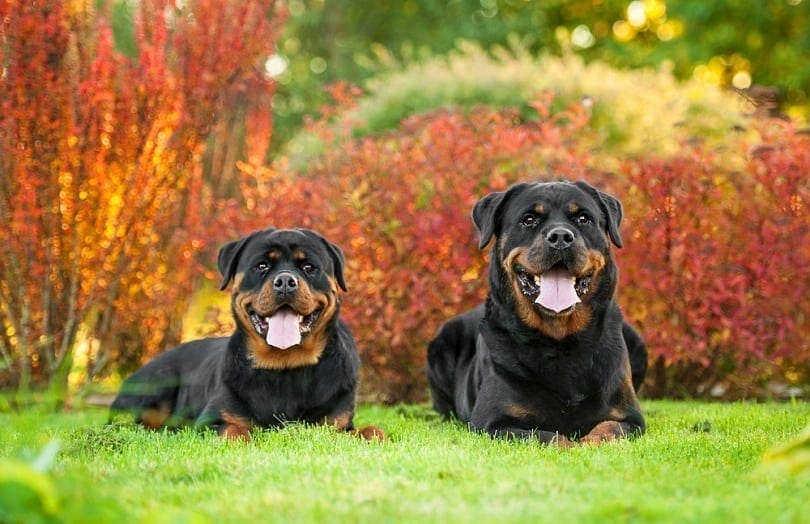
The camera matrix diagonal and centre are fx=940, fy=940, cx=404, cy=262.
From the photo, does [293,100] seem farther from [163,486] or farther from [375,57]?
[163,486]

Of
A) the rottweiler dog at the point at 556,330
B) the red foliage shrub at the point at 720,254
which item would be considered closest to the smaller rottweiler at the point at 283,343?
the rottweiler dog at the point at 556,330

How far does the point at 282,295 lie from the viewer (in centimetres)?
498

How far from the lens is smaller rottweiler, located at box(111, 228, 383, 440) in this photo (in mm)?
5082

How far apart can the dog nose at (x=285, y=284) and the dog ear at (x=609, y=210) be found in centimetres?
162

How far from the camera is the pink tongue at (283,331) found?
507 cm

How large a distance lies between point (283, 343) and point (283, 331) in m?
0.07

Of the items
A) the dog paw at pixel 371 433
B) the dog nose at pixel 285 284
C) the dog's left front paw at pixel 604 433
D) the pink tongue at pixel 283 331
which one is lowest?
the dog paw at pixel 371 433

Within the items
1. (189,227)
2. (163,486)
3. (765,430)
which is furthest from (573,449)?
(189,227)

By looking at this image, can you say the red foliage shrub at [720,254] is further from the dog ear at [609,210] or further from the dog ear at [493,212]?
the dog ear at [493,212]

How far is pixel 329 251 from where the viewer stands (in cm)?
553

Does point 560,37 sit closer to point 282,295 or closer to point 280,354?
Result: point 280,354

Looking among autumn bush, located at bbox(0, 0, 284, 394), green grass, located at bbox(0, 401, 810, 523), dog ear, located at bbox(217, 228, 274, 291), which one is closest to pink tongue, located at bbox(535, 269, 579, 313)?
green grass, located at bbox(0, 401, 810, 523)

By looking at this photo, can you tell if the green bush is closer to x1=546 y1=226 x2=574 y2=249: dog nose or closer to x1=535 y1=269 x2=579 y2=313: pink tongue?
x1=535 y1=269 x2=579 y2=313: pink tongue

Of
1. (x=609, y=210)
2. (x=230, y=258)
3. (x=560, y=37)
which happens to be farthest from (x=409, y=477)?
(x=560, y=37)
